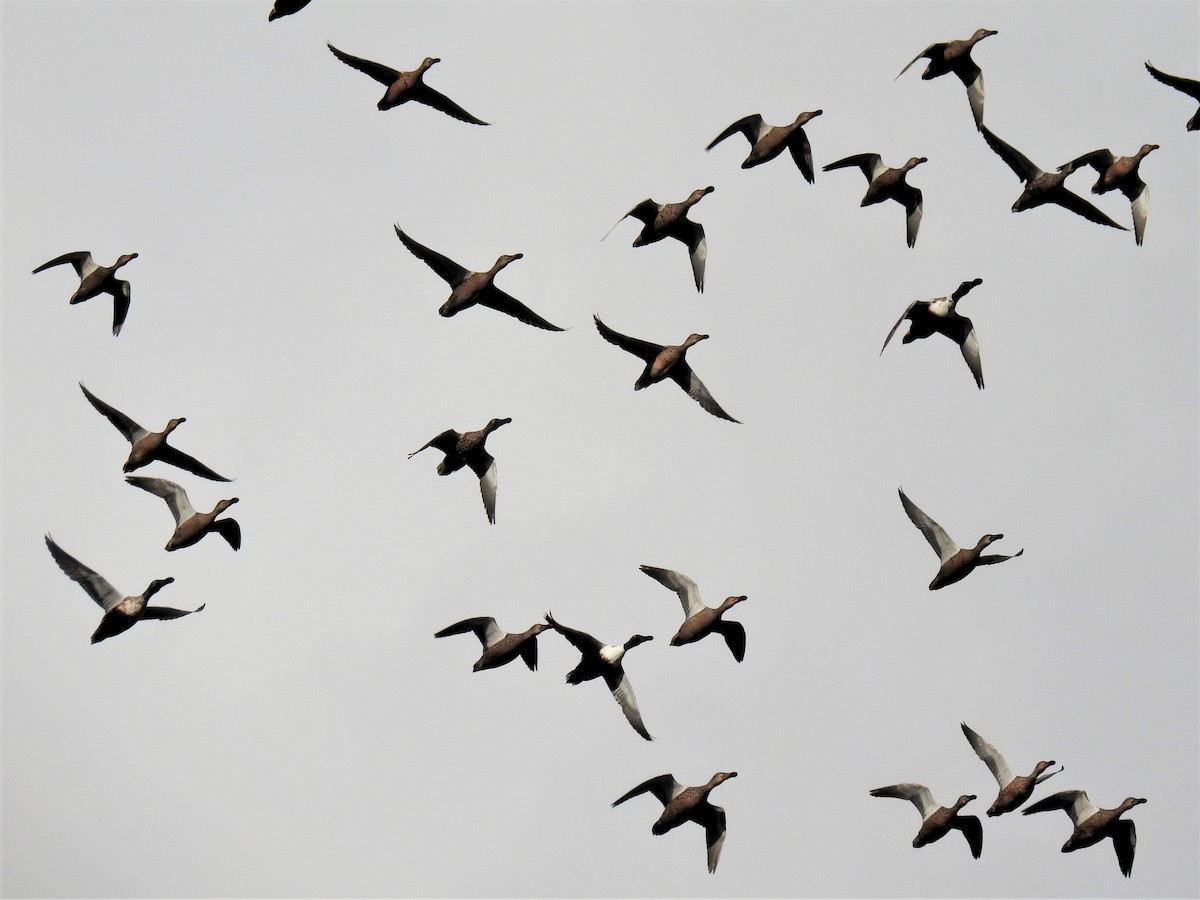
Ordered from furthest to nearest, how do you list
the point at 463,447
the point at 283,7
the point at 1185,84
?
1. the point at 463,447
2. the point at 1185,84
3. the point at 283,7

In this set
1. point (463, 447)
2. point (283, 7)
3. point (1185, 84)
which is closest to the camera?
point (283, 7)

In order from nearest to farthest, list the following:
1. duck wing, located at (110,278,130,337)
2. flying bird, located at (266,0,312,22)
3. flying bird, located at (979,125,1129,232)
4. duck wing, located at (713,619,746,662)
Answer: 1. flying bird, located at (266,0,312,22)
2. duck wing, located at (713,619,746,662)
3. flying bird, located at (979,125,1129,232)
4. duck wing, located at (110,278,130,337)

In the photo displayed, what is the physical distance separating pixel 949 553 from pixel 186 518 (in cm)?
1382

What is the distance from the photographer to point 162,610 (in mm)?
29297

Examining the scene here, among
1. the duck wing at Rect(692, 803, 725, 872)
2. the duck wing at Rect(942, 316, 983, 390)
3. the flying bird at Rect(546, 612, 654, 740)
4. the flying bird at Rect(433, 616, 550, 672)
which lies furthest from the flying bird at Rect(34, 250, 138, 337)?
the duck wing at Rect(942, 316, 983, 390)

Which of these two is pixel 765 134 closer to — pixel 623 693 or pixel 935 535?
pixel 935 535

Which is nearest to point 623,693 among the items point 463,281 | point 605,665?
point 605,665

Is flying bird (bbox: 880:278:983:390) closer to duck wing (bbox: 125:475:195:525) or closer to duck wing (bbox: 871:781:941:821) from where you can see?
duck wing (bbox: 871:781:941:821)

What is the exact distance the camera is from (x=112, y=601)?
2892cm

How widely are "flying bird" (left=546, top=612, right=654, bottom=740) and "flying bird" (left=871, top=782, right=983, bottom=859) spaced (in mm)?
→ 4612

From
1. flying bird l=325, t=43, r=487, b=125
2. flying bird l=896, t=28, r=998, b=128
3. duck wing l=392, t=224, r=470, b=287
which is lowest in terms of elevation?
duck wing l=392, t=224, r=470, b=287

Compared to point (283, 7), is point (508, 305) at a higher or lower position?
lower

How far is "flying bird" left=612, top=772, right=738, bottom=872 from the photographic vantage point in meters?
29.6

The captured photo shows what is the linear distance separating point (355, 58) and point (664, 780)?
13972mm
